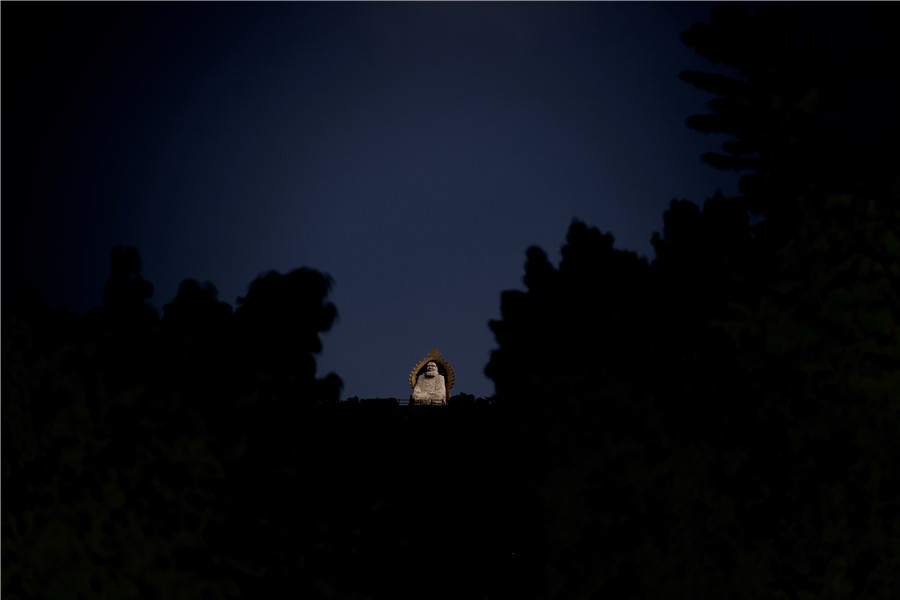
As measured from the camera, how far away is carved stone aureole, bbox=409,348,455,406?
15.7 m

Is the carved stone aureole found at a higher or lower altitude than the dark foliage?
higher

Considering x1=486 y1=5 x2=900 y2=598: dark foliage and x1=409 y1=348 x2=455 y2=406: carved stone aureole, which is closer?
x1=486 y1=5 x2=900 y2=598: dark foliage

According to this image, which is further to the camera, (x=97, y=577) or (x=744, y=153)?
(x=744, y=153)

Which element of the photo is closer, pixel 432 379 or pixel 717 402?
pixel 717 402

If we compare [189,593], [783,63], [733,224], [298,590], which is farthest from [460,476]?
[783,63]

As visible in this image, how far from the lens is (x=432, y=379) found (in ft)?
52.4

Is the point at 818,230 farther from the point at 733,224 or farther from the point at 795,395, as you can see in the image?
the point at 795,395

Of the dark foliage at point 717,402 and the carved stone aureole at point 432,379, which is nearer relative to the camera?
the dark foliage at point 717,402

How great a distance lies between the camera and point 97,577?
284 cm

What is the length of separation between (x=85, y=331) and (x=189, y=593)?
1.84 metres

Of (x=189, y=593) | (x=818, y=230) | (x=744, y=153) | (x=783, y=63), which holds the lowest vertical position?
(x=189, y=593)

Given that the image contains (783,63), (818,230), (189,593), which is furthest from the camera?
(783,63)

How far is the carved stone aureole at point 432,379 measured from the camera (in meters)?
15.7

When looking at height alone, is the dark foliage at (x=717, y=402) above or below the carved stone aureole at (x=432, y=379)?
below
